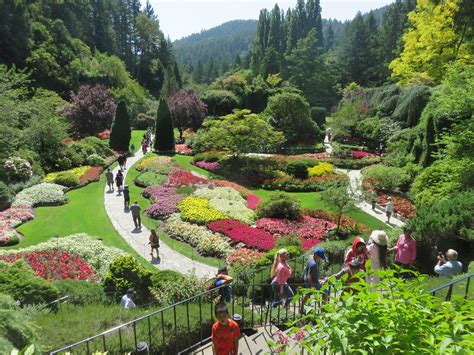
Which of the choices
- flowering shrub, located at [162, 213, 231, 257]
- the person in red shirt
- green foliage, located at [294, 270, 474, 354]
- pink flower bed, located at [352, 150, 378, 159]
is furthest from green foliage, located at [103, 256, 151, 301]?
pink flower bed, located at [352, 150, 378, 159]

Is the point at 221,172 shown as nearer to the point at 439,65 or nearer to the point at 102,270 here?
the point at 102,270

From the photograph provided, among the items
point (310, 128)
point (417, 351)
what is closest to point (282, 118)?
point (310, 128)

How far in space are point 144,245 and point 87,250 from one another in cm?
241

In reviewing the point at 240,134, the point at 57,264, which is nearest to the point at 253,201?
the point at 240,134

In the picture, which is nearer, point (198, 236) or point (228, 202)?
point (198, 236)

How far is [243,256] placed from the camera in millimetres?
15633

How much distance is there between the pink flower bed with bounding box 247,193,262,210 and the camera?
22.2 meters

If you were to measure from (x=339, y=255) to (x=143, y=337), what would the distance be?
8.36 metres

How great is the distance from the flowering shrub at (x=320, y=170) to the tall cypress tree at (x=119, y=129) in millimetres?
17241

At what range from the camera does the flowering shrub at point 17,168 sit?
2312cm

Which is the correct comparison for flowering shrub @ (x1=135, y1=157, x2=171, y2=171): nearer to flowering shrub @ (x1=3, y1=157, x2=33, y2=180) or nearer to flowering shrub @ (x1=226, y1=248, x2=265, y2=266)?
flowering shrub @ (x1=3, y1=157, x2=33, y2=180)

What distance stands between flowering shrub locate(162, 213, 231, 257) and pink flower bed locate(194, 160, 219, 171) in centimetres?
1201

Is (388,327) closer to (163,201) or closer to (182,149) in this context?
(163,201)

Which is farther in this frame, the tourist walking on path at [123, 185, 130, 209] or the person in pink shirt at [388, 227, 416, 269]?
the tourist walking on path at [123, 185, 130, 209]
